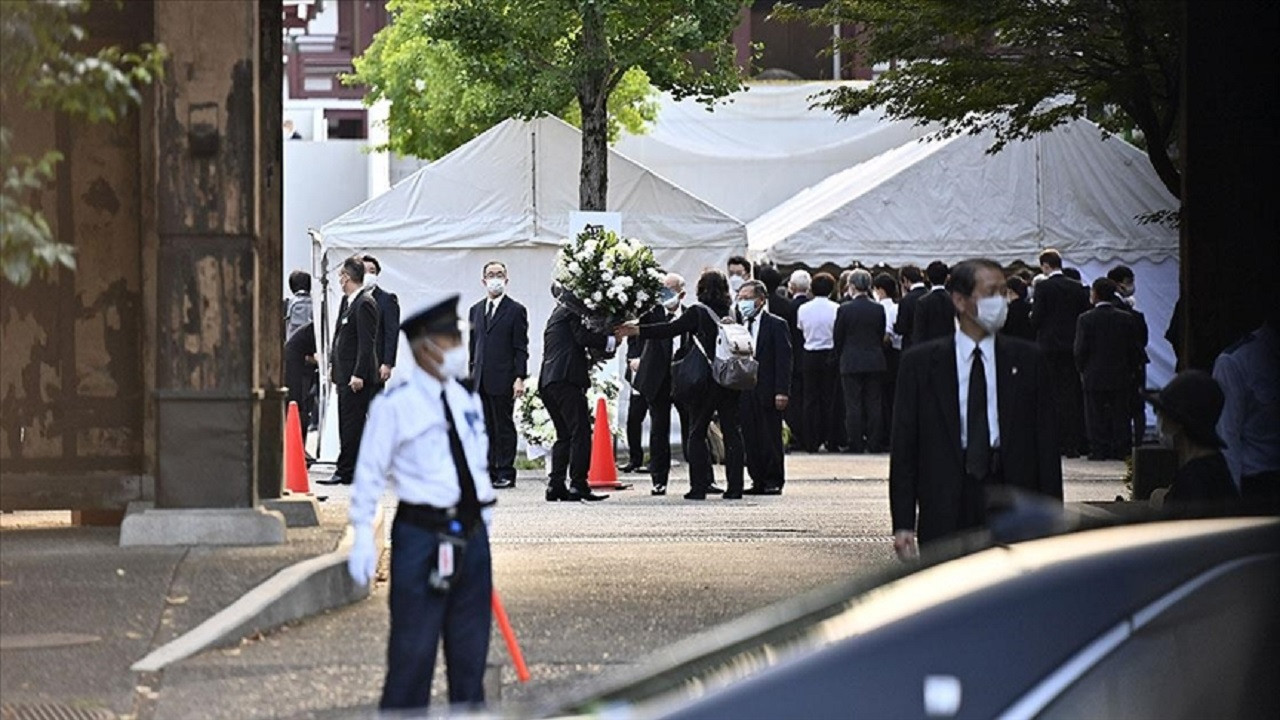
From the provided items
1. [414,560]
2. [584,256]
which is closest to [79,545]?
[414,560]

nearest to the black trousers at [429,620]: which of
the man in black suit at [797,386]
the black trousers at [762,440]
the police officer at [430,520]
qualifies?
the police officer at [430,520]

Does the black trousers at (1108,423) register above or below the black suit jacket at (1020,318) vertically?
below

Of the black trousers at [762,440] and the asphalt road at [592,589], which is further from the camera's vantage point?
the black trousers at [762,440]

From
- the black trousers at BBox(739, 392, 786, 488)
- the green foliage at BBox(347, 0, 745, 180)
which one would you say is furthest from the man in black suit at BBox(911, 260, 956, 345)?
the green foliage at BBox(347, 0, 745, 180)

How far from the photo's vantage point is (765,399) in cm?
2002

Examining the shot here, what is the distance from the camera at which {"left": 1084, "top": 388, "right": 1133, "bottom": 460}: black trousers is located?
2522cm

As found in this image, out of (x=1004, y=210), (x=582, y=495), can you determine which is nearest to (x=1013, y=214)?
(x=1004, y=210)

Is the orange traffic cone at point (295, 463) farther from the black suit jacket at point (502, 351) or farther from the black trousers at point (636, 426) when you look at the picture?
the black trousers at point (636, 426)

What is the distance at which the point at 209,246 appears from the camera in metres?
13.1

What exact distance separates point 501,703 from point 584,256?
1071 centimetres

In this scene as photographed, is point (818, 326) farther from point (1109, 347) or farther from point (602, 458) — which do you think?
point (602, 458)

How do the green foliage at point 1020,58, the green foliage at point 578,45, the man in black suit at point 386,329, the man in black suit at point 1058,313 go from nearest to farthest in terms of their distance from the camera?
the green foliage at point 1020,58
the man in black suit at point 386,329
the man in black suit at point 1058,313
the green foliage at point 578,45

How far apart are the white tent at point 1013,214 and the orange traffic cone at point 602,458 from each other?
8.86 metres

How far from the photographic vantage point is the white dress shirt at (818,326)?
87.0 feet
